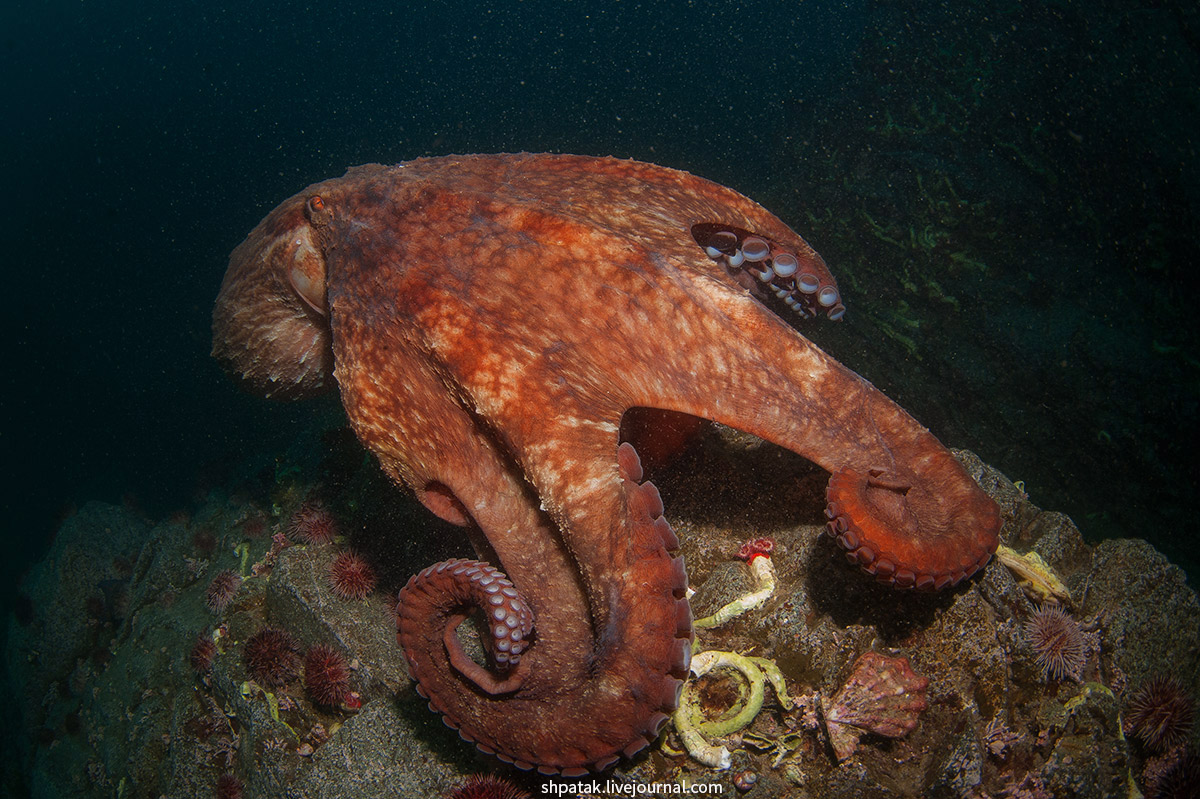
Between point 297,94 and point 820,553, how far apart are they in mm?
71530

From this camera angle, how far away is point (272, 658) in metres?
4.77

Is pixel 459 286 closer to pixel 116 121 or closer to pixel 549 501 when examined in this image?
pixel 549 501

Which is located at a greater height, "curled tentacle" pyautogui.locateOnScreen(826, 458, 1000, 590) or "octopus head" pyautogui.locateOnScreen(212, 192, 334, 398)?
"curled tentacle" pyautogui.locateOnScreen(826, 458, 1000, 590)

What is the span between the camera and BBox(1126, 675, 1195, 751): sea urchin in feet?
10.7

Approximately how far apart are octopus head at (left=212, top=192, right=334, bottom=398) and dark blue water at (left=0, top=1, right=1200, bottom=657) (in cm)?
867

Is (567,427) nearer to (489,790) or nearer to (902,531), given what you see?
(902,531)

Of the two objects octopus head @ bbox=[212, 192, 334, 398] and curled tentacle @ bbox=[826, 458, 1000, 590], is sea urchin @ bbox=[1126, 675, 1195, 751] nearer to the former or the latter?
curled tentacle @ bbox=[826, 458, 1000, 590]

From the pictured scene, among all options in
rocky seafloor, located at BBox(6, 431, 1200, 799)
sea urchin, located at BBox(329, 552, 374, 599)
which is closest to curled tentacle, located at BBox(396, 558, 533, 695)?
rocky seafloor, located at BBox(6, 431, 1200, 799)

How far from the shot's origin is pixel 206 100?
2093 inches

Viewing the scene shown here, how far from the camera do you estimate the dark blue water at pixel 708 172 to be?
7363 millimetres

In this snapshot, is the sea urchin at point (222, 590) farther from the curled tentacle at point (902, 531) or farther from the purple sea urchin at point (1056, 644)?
the purple sea urchin at point (1056, 644)

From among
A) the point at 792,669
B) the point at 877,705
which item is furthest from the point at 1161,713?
the point at 792,669

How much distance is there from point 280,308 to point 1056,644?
533 centimetres

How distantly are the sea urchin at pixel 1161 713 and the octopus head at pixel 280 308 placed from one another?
576cm
